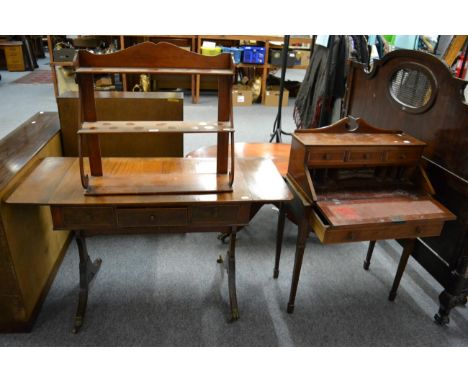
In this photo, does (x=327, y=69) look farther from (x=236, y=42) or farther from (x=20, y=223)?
(x=236, y=42)

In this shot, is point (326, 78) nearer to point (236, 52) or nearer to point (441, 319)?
point (441, 319)

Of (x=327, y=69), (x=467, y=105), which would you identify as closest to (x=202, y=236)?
(x=327, y=69)

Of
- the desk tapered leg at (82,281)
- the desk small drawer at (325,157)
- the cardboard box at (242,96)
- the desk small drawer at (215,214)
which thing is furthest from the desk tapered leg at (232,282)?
the cardboard box at (242,96)

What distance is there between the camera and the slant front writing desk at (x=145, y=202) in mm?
1580

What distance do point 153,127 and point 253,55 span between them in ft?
14.8

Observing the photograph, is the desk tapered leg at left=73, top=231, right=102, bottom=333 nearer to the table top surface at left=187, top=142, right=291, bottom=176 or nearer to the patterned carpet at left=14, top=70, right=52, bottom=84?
the table top surface at left=187, top=142, right=291, bottom=176

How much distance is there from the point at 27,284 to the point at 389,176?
1866 mm

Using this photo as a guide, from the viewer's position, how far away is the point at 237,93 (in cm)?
592

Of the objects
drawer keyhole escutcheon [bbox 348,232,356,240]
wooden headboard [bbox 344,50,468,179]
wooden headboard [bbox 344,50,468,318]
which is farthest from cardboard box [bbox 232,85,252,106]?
drawer keyhole escutcheon [bbox 348,232,356,240]

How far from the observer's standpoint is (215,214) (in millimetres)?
1671

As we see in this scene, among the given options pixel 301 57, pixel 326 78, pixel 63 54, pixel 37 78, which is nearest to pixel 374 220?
pixel 326 78

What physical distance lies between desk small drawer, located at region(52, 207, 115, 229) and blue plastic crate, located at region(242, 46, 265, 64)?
468cm

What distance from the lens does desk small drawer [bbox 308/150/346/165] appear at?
174 cm

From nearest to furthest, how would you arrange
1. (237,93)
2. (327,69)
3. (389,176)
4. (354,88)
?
1. (389,176)
2. (354,88)
3. (327,69)
4. (237,93)
